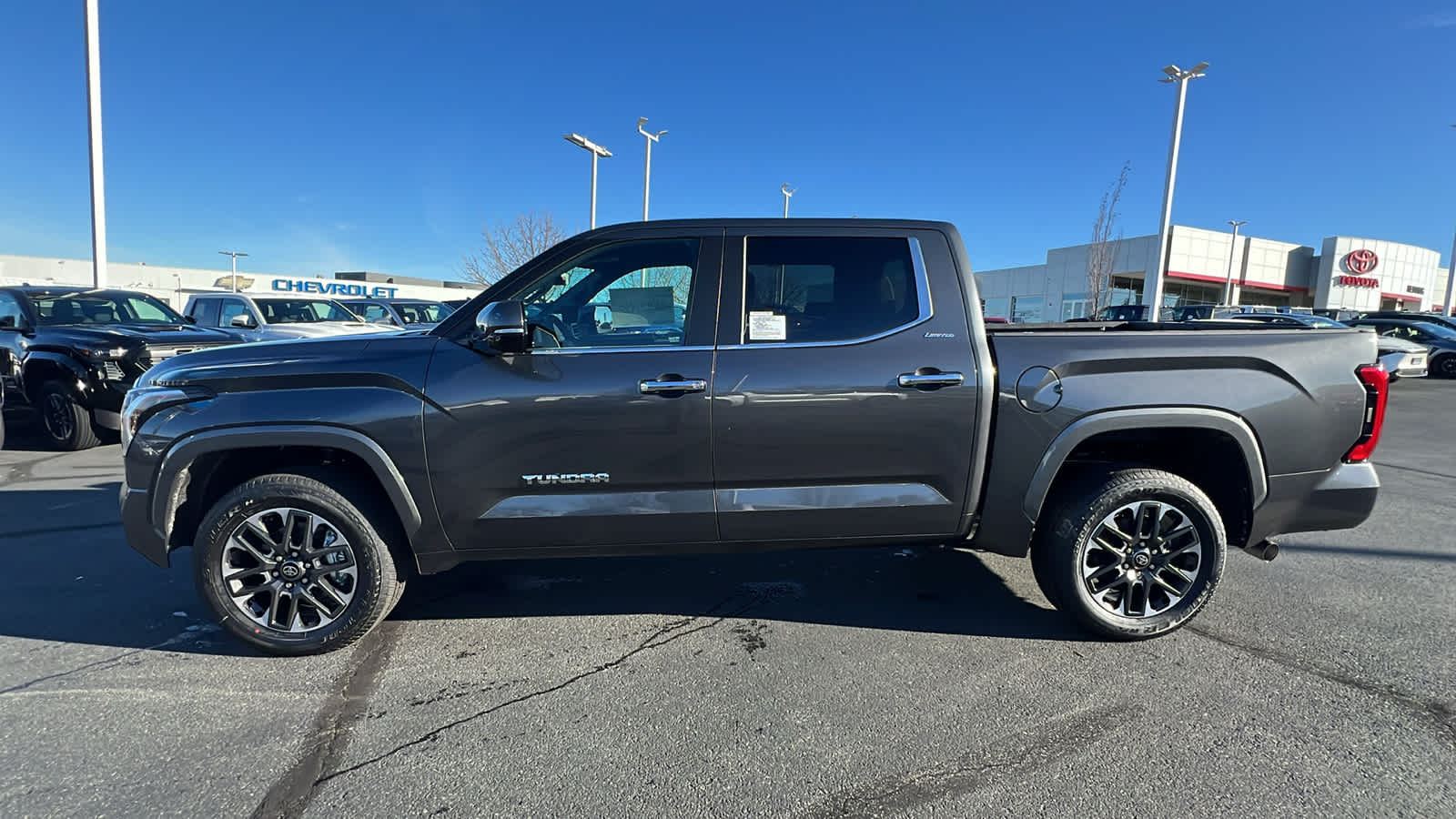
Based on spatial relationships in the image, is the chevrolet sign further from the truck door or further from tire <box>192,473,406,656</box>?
the truck door

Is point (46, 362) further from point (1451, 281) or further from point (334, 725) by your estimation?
point (1451, 281)

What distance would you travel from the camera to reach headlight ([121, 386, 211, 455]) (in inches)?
121

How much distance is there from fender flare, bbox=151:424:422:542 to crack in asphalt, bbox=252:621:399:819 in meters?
0.65

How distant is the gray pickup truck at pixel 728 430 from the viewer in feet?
9.91

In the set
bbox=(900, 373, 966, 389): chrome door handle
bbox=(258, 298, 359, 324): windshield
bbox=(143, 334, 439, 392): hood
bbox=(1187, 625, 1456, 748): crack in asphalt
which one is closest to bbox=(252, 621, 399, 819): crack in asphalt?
bbox=(143, 334, 439, 392): hood

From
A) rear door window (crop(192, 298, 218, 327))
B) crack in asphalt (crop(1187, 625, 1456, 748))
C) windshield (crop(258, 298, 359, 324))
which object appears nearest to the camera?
crack in asphalt (crop(1187, 625, 1456, 748))

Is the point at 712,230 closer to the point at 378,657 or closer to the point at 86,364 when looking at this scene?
the point at 378,657

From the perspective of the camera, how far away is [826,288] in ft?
10.7

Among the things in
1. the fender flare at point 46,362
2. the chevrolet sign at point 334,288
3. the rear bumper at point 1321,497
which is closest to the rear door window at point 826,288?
the rear bumper at point 1321,497

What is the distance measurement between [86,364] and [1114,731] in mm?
9217

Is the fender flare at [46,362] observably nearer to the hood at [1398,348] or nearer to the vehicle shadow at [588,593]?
the vehicle shadow at [588,593]

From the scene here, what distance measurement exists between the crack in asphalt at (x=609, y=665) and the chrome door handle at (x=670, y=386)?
119cm

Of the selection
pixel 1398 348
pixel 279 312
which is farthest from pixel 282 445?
pixel 1398 348

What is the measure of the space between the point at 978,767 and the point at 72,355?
904 centimetres
